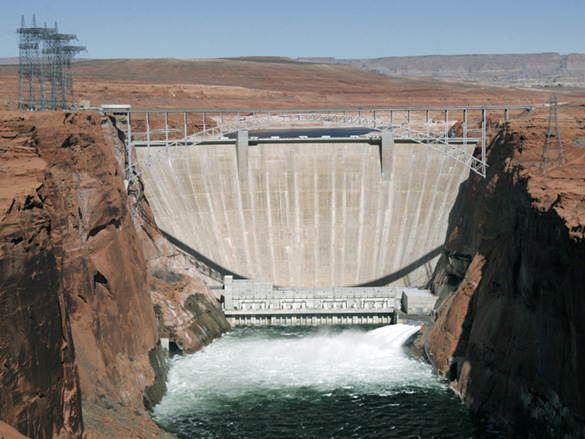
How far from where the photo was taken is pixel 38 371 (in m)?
21.9

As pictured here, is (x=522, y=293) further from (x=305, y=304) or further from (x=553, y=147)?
(x=305, y=304)

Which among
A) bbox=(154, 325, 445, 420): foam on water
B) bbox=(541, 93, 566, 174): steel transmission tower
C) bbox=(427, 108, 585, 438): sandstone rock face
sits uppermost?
bbox=(541, 93, 566, 174): steel transmission tower

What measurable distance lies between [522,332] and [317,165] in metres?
27.9

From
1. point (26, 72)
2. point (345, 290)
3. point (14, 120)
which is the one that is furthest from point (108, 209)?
point (345, 290)

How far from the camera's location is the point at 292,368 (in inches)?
1826

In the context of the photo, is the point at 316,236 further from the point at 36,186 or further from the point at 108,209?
the point at 36,186

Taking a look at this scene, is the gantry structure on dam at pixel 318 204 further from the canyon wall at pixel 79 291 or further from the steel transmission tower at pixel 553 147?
the steel transmission tower at pixel 553 147

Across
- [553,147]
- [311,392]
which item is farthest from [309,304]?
[553,147]

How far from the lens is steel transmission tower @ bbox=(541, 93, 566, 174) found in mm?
42844

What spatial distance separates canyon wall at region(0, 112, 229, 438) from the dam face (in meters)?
5.48

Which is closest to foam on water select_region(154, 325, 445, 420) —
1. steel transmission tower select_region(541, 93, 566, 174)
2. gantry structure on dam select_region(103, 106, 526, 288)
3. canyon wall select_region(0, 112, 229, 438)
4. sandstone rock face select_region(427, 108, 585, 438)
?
canyon wall select_region(0, 112, 229, 438)

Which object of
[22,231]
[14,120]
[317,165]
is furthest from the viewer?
[317,165]

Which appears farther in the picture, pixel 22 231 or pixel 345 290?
pixel 345 290

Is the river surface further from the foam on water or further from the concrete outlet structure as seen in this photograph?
the concrete outlet structure
